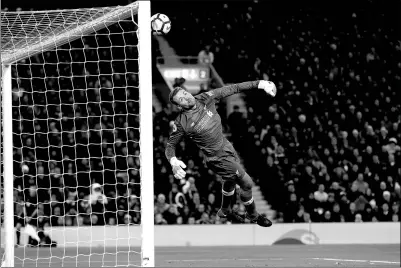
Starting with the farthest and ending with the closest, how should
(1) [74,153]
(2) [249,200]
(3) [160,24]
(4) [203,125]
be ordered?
(1) [74,153], (2) [249,200], (4) [203,125], (3) [160,24]

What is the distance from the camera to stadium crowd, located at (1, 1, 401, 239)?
19438 millimetres

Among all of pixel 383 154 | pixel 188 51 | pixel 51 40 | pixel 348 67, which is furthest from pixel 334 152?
pixel 51 40

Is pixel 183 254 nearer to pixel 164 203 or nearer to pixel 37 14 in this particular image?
pixel 164 203

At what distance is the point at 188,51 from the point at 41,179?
27.2ft

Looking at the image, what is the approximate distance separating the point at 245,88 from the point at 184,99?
2.48ft

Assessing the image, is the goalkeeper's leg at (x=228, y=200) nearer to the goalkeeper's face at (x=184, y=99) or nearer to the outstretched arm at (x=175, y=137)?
the outstretched arm at (x=175, y=137)

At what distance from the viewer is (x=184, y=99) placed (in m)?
9.90

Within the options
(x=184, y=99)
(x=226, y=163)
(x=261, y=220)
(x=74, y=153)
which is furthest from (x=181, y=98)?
(x=74, y=153)

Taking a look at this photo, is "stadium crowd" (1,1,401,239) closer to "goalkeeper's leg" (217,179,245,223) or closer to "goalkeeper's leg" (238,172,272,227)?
"goalkeeper's leg" (217,179,245,223)

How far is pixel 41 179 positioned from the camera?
19312 mm

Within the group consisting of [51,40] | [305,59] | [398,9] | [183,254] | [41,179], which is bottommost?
[183,254]

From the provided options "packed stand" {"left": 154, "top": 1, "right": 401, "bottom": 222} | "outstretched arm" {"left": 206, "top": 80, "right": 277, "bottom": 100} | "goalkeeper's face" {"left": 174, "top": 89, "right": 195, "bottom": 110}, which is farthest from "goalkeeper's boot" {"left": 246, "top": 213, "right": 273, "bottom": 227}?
"packed stand" {"left": 154, "top": 1, "right": 401, "bottom": 222}

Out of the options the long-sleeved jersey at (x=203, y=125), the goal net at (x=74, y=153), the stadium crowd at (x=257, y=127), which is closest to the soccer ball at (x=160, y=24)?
the goal net at (x=74, y=153)

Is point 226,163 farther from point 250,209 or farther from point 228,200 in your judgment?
point 250,209
